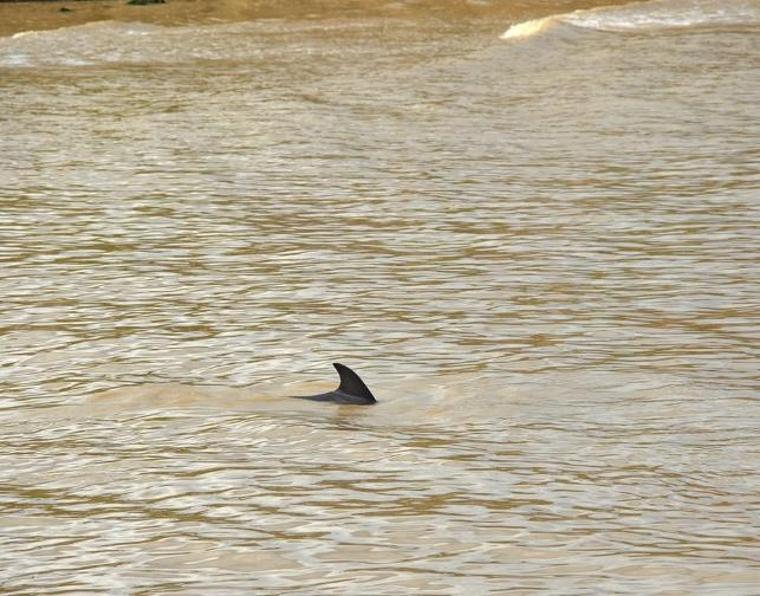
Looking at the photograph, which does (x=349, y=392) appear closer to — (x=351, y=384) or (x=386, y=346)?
(x=351, y=384)

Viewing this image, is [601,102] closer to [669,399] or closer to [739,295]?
[739,295]

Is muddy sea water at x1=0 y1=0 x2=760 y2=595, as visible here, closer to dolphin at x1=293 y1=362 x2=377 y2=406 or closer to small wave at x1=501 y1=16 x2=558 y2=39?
dolphin at x1=293 y1=362 x2=377 y2=406

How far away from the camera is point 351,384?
6.27 m

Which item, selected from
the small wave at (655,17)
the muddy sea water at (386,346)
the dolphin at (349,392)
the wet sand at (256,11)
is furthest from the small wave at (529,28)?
the dolphin at (349,392)

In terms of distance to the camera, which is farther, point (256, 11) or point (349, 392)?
point (256, 11)

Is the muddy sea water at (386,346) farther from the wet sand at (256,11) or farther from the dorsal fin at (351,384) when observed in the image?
the wet sand at (256,11)

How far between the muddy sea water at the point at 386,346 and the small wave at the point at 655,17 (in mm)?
7895

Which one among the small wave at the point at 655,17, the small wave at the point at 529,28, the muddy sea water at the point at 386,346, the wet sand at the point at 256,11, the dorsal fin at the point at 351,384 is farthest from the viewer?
the wet sand at the point at 256,11

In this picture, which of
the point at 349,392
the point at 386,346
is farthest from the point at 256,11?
the point at 349,392

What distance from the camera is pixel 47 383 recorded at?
683 centimetres

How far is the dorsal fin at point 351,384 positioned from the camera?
6234mm

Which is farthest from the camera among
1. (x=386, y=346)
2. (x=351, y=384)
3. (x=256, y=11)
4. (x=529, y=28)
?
(x=256, y=11)

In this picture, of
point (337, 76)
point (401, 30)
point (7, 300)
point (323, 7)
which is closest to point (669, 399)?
point (7, 300)

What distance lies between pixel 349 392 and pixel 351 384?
0.05m
